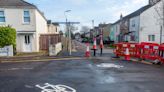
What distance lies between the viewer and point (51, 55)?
835 inches

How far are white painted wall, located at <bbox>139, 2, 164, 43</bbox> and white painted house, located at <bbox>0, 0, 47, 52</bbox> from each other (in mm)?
19433

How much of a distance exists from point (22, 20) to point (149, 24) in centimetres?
2178

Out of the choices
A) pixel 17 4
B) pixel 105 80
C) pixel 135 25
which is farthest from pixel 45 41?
pixel 105 80

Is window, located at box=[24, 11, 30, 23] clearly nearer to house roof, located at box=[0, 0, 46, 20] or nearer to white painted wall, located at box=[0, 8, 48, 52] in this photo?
white painted wall, located at box=[0, 8, 48, 52]

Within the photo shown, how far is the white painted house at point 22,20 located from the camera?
1016 inches

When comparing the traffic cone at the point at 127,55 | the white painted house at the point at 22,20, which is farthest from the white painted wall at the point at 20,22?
the traffic cone at the point at 127,55

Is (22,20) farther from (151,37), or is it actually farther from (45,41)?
(151,37)

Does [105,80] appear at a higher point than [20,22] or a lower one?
lower

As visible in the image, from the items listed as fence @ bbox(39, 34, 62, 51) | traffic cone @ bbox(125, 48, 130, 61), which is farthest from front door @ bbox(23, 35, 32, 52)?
traffic cone @ bbox(125, 48, 130, 61)

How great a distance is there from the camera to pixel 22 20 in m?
26.0

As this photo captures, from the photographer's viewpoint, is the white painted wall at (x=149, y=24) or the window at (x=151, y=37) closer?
the white painted wall at (x=149, y=24)

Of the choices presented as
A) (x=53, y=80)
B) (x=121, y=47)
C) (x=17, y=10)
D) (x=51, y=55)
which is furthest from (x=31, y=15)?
(x=53, y=80)

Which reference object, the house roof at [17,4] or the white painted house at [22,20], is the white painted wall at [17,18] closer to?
the white painted house at [22,20]

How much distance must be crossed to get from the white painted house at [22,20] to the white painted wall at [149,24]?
63.8 feet
